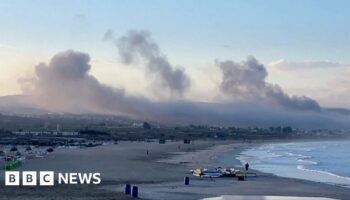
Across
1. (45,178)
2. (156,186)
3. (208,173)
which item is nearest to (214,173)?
(208,173)

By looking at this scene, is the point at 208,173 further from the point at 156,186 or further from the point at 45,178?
the point at 45,178

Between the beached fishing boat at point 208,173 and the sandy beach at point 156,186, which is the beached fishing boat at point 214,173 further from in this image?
the sandy beach at point 156,186

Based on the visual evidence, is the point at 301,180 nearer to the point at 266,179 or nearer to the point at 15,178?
the point at 266,179

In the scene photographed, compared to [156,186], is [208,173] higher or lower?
higher

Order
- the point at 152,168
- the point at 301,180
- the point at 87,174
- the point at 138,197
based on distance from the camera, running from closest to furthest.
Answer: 1. the point at 138,197
2. the point at 87,174
3. the point at 301,180
4. the point at 152,168

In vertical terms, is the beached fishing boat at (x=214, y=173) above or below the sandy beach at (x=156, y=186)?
above

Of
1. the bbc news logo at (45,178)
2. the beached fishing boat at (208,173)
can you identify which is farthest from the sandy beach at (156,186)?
the beached fishing boat at (208,173)

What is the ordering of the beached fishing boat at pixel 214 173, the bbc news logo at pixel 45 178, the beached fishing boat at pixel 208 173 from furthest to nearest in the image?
the beached fishing boat at pixel 214 173 → the beached fishing boat at pixel 208 173 → the bbc news logo at pixel 45 178

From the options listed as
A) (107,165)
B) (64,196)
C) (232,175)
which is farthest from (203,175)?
(64,196)
